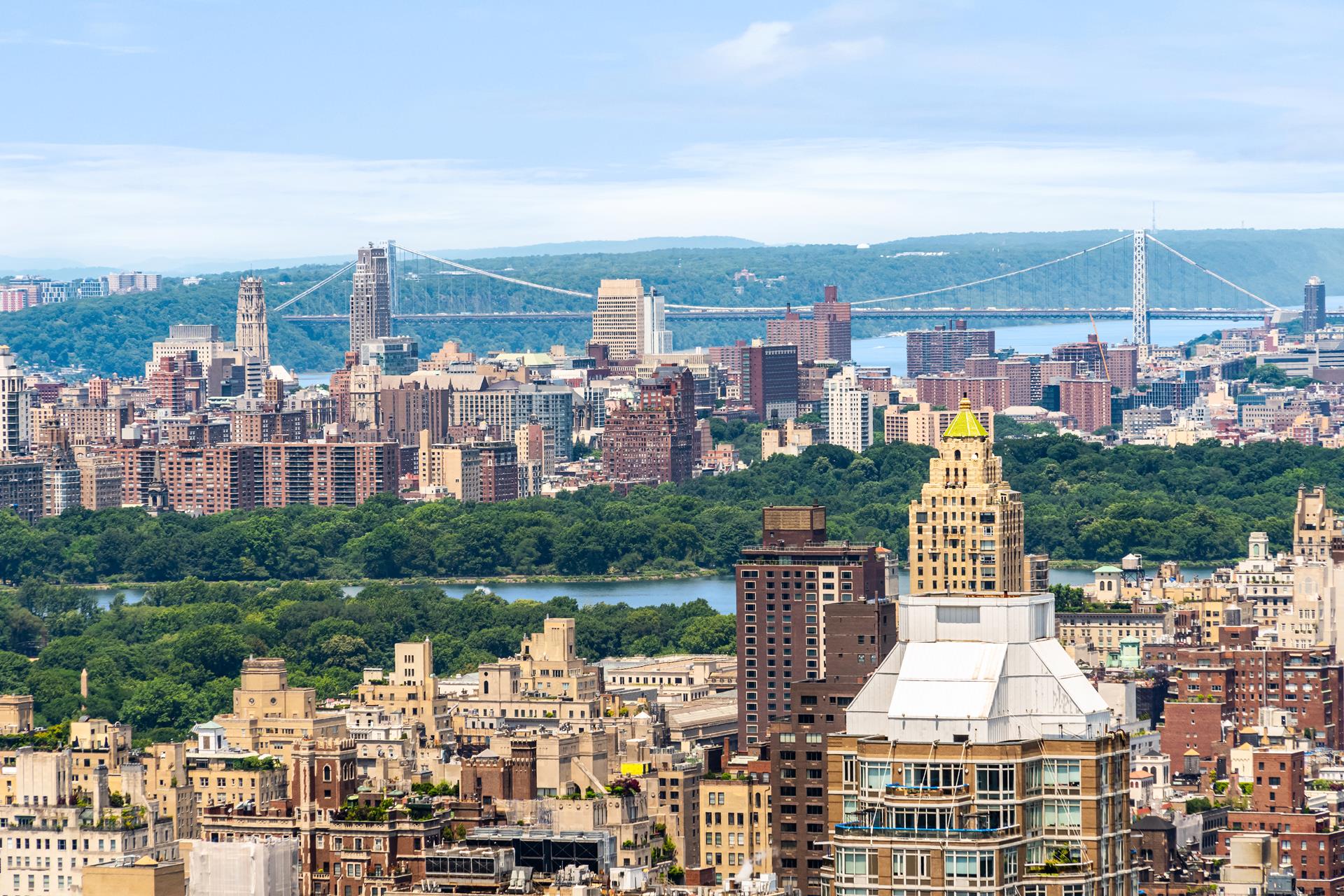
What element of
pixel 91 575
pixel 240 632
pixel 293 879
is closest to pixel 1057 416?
pixel 91 575

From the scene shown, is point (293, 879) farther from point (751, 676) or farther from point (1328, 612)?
point (1328, 612)

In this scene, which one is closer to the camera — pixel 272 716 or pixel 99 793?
pixel 99 793

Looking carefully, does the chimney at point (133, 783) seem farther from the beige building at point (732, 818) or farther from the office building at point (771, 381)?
the office building at point (771, 381)

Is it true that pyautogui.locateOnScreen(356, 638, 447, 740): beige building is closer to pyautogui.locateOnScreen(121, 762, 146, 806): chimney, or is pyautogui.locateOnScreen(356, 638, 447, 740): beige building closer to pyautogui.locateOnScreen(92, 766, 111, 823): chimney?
pyautogui.locateOnScreen(121, 762, 146, 806): chimney

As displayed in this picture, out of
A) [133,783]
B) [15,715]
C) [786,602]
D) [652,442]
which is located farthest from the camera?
[652,442]

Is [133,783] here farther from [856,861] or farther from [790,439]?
[790,439]

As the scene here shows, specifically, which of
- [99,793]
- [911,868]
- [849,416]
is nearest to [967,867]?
[911,868]
